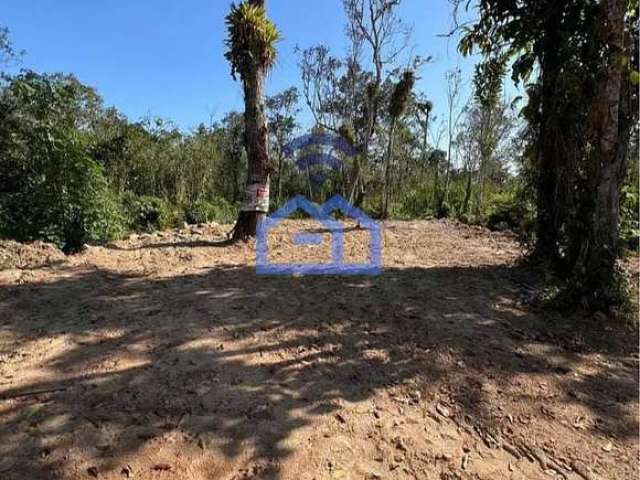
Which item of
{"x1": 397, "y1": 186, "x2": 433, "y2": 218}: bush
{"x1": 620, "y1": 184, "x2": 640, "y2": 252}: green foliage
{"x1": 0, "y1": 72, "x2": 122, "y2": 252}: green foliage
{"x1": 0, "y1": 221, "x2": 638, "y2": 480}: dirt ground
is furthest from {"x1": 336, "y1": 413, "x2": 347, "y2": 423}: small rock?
{"x1": 397, "y1": 186, "x2": 433, "y2": 218}: bush

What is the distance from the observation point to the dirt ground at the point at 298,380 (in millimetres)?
1777

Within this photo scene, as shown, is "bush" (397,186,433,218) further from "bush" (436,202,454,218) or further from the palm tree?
the palm tree

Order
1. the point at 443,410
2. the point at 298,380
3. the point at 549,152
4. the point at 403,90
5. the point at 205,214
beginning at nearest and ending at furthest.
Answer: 1. the point at 443,410
2. the point at 298,380
3. the point at 549,152
4. the point at 205,214
5. the point at 403,90

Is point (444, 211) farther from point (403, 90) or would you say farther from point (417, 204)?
point (403, 90)

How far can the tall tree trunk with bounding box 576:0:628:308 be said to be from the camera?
138 inches

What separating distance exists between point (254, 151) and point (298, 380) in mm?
4205

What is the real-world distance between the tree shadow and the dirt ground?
0.04 feet

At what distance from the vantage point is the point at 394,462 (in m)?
1.79

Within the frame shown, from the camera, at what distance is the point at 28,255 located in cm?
434

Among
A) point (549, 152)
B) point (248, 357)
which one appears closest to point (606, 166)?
point (549, 152)

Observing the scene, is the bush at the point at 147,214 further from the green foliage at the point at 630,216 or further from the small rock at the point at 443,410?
the green foliage at the point at 630,216

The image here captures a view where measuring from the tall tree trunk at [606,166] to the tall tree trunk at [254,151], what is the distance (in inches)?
157

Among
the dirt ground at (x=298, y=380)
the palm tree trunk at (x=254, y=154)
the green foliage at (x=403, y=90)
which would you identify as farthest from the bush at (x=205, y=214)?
the dirt ground at (x=298, y=380)

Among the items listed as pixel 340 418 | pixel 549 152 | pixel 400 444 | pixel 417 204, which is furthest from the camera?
pixel 417 204
